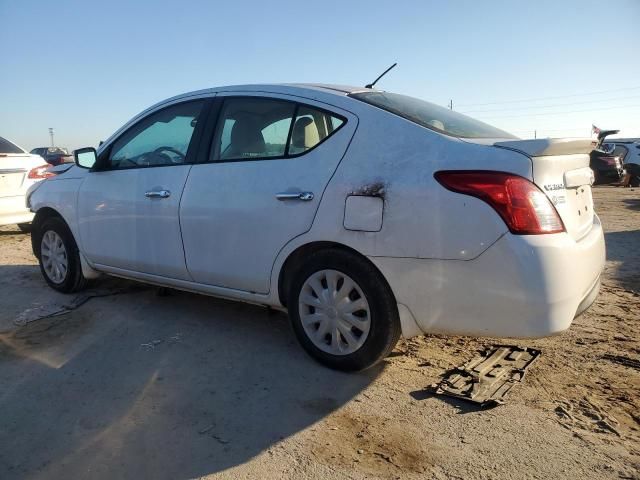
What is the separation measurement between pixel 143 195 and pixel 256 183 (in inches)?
43.4

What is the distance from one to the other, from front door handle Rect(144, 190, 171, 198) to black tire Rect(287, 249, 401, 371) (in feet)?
3.99

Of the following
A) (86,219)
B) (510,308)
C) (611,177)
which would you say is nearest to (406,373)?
(510,308)

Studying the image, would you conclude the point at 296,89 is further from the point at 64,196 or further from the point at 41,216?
the point at 41,216

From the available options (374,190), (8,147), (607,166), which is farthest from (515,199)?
(607,166)

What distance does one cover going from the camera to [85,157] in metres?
4.59

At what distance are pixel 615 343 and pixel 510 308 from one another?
4.86 ft

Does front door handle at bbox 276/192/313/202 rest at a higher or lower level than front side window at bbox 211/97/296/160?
lower

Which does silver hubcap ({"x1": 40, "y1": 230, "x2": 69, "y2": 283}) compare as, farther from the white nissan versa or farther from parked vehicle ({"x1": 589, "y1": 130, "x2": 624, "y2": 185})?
parked vehicle ({"x1": 589, "y1": 130, "x2": 624, "y2": 185})

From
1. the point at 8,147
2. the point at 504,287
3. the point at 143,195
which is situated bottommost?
the point at 504,287

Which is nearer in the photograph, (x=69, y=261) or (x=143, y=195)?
(x=143, y=195)

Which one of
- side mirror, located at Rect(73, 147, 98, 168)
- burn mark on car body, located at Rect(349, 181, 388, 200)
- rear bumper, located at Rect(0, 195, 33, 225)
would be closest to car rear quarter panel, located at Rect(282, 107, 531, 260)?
burn mark on car body, located at Rect(349, 181, 388, 200)

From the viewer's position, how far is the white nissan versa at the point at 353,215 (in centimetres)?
257

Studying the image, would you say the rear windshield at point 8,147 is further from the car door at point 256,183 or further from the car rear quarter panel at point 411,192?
the car rear quarter panel at point 411,192

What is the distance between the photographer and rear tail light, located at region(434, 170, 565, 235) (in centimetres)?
252
